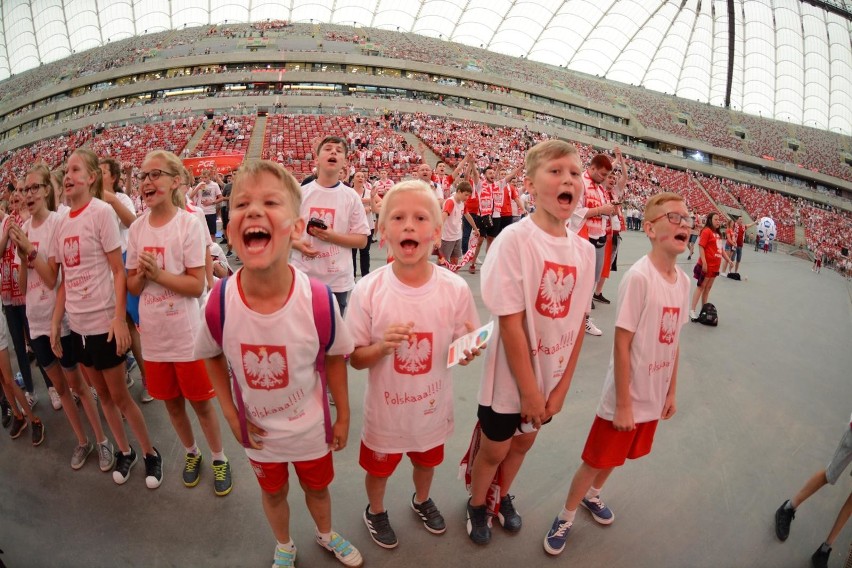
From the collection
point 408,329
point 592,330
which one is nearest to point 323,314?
point 408,329

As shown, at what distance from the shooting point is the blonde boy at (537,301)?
1.69 metres

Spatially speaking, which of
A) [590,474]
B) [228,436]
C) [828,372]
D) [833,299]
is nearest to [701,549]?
[590,474]

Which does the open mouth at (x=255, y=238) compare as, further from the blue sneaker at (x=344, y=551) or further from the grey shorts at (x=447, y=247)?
the grey shorts at (x=447, y=247)

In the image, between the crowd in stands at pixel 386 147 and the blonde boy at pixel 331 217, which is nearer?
the blonde boy at pixel 331 217

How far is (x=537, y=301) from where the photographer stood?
68.8 inches

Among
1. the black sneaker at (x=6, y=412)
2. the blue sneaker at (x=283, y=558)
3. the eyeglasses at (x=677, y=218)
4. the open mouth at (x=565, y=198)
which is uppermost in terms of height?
the eyeglasses at (x=677, y=218)

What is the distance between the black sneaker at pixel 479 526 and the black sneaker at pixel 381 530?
0.42 metres

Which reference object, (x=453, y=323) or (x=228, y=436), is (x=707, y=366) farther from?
(x=228, y=436)

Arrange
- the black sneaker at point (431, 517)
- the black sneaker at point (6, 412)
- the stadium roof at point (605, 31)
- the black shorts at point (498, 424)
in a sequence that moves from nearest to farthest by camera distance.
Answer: the black shorts at point (498, 424), the black sneaker at point (431, 517), the black sneaker at point (6, 412), the stadium roof at point (605, 31)

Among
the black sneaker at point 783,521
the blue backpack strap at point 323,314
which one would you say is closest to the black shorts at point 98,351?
the blue backpack strap at point 323,314

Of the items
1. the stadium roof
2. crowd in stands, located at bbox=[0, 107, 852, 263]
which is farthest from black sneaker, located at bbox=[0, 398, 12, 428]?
the stadium roof

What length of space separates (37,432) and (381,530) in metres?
2.79

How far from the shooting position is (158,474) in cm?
247

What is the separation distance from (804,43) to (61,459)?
A: 57.7 metres
